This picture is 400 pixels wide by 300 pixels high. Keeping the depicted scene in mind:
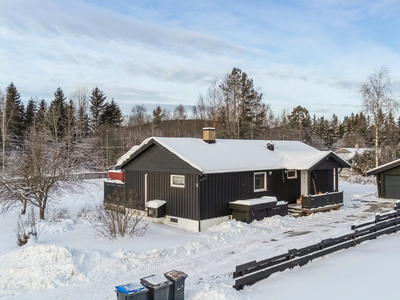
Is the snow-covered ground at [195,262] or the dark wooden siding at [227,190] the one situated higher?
the dark wooden siding at [227,190]

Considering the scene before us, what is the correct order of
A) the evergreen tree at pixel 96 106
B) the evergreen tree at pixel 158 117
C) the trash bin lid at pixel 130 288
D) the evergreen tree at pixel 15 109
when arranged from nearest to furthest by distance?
the trash bin lid at pixel 130 288 < the evergreen tree at pixel 15 109 < the evergreen tree at pixel 96 106 < the evergreen tree at pixel 158 117

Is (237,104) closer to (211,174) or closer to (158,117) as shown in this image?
(158,117)

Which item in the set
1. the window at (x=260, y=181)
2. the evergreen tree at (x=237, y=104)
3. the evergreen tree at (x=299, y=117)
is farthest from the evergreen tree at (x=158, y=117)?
the window at (x=260, y=181)

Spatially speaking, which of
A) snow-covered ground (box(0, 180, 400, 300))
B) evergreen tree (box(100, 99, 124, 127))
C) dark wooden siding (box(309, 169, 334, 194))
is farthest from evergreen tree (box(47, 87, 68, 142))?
dark wooden siding (box(309, 169, 334, 194))

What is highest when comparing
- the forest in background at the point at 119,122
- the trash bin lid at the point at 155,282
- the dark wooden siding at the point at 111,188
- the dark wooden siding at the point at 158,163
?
the forest in background at the point at 119,122

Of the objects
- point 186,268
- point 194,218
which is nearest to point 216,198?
point 194,218

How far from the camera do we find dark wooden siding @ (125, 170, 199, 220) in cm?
1423

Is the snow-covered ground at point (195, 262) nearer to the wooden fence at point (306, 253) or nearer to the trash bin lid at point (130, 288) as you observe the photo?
the wooden fence at point (306, 253)

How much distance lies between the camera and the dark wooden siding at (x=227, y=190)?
14.3m

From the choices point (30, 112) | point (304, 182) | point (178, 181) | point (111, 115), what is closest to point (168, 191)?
point (178, 181)

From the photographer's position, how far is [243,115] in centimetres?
3869

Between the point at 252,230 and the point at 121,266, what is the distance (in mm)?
6060

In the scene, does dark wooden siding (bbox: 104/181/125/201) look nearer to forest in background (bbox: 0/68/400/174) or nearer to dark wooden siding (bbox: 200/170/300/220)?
dark wooden siding (bbox: 200/170/300/220)

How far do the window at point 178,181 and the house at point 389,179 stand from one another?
15094 mm
